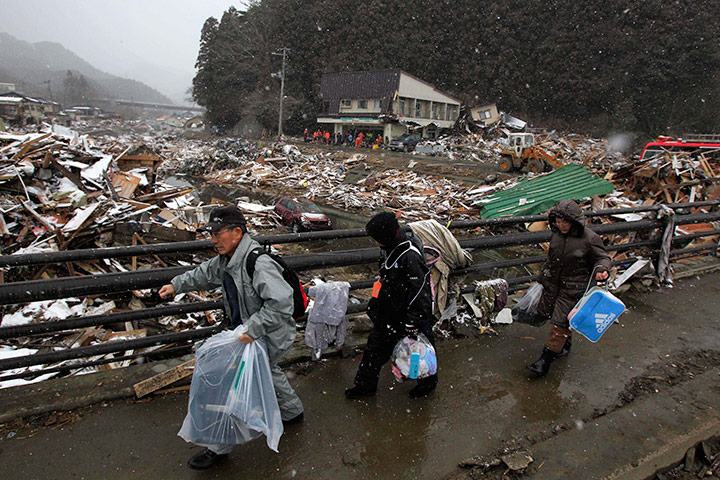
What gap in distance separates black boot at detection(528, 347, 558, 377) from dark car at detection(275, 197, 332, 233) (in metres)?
13.9

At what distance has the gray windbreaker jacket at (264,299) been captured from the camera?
233 centimetres

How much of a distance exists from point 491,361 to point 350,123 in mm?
44455

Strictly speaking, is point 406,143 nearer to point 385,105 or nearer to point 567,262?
point 385,105

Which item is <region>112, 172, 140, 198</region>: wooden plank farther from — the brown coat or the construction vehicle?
the construction vehicle

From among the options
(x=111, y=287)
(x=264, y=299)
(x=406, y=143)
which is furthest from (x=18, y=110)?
(x=264, y=299)

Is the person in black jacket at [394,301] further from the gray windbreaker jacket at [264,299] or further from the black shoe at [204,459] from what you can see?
the black shoe at [204,459]

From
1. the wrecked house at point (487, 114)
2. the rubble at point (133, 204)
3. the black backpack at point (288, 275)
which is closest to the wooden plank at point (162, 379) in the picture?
the black backpack at point (288, 275)

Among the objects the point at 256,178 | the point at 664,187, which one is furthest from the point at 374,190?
the point at 664,187

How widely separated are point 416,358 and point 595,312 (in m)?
1.64

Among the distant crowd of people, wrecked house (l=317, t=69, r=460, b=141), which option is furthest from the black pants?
wrecked house (l=317, t=69, r=460, b=141)

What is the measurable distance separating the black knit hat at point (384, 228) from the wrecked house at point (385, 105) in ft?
130

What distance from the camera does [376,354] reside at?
3.09 metres

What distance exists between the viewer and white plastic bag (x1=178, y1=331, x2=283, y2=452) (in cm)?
223

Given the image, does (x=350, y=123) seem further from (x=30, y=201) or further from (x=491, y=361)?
(x=491, y=361)
